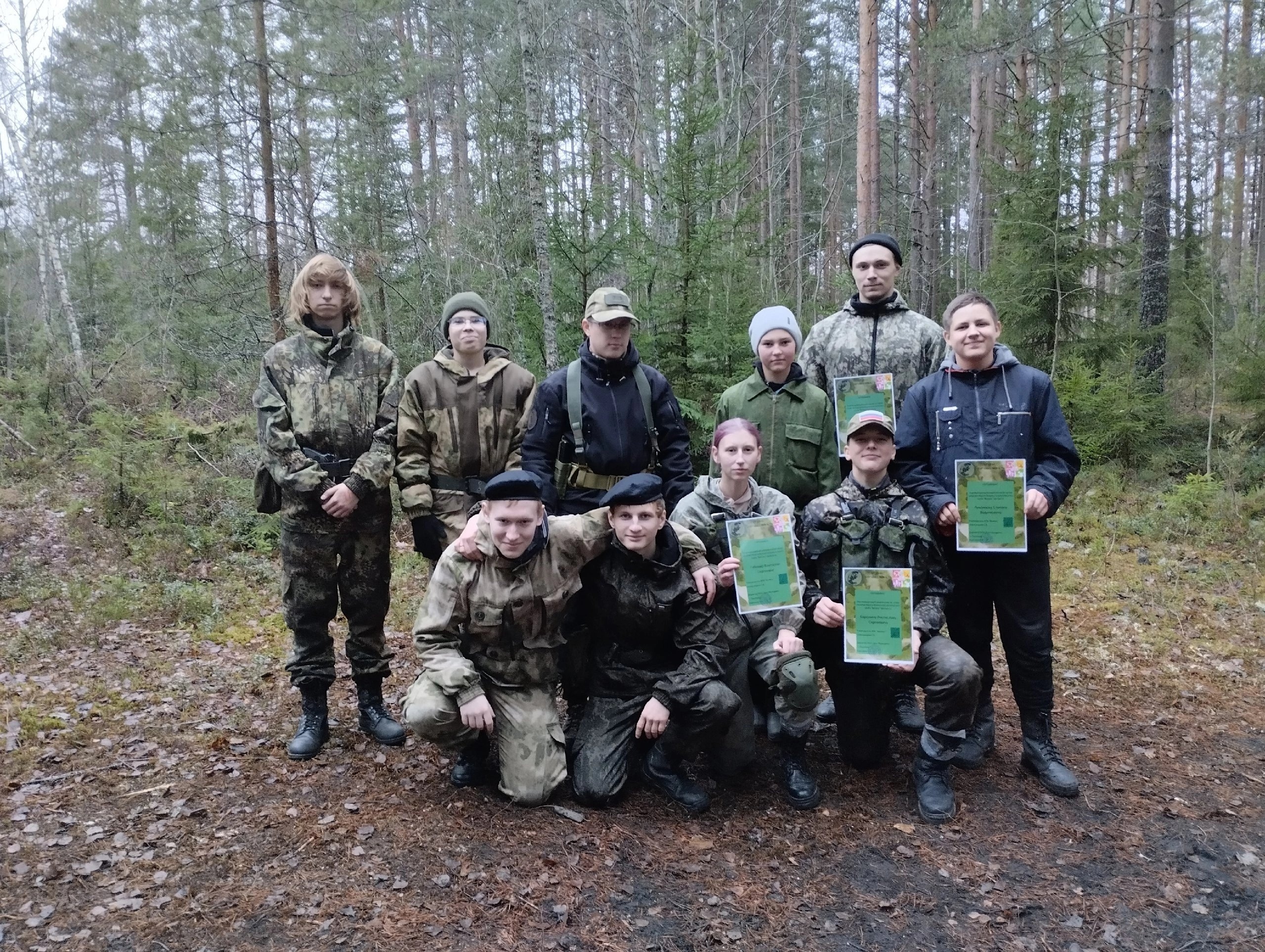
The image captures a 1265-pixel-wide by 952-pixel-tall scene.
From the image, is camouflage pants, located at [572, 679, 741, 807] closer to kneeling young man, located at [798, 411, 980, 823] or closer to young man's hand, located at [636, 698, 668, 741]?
young man's hand, located at [636, 698, 668, 741]

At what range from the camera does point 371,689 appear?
4883 millimetres

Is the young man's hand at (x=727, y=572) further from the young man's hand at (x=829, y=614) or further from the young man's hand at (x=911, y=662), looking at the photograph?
the young man's hand at (x=911, y=662)

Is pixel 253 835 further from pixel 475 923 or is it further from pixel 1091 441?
pixel 1091 441

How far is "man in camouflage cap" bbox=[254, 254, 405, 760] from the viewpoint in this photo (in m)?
4.46

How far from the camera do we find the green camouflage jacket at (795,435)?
470cm

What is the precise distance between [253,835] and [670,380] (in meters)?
5.86

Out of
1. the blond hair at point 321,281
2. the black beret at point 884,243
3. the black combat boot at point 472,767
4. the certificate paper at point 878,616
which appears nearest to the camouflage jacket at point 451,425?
the blond hair at point 321,281

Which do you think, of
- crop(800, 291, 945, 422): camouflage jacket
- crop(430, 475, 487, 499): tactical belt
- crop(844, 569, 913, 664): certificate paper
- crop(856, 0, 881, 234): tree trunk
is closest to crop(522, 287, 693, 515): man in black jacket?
crop(430, 475, 487, 499): tactical belt

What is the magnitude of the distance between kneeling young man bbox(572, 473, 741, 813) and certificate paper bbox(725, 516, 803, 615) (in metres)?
0.28

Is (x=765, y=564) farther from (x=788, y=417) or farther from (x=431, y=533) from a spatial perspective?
(x=431, y=533)

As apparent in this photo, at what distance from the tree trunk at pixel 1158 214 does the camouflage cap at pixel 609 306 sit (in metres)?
10.3

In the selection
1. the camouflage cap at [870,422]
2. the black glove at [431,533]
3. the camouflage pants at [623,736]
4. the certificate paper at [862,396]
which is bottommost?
the camouflage pants at [623,736]

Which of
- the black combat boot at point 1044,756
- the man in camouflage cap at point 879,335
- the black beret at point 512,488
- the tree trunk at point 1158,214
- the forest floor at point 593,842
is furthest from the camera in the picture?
the tree trunk at point 1158,214

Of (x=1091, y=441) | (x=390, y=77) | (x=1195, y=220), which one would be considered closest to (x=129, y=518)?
(x=390, y=77)
